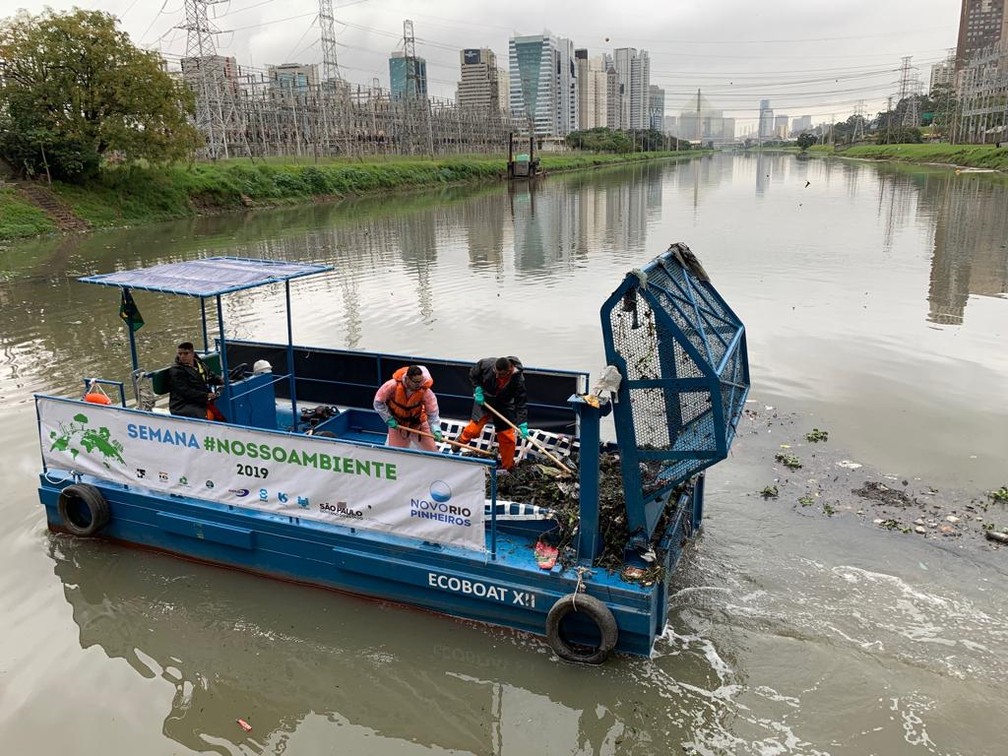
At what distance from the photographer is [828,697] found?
588cm

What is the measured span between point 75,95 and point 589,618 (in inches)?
1674

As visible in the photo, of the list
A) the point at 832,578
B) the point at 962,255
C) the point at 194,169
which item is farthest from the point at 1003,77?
the point at 832,578

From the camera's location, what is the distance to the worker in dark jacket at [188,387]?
8062mm

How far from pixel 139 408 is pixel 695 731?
631cm

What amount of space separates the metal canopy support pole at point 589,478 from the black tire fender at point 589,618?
1.31ft

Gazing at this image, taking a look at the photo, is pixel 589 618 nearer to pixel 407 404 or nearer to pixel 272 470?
pixel 407 404

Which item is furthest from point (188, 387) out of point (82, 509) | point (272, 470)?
point (272, 470)

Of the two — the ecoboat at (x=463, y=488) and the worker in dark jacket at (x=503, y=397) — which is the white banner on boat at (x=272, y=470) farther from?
the worker in dark jacket at (x=503, y=397)

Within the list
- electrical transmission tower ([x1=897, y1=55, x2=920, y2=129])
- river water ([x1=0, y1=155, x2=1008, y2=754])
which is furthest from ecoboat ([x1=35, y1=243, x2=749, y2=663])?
electrical transmission tower ([x1=897, y1=55, x2=920, y2=129])

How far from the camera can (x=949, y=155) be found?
88562mm

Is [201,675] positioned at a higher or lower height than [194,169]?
lower

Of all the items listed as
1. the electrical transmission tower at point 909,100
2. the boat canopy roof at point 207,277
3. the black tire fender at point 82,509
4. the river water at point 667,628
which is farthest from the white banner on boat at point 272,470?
the electrical transmission tower at point 909,100

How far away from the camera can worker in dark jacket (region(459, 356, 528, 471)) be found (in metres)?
7.88

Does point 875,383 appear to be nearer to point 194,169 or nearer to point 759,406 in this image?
point 759,406
